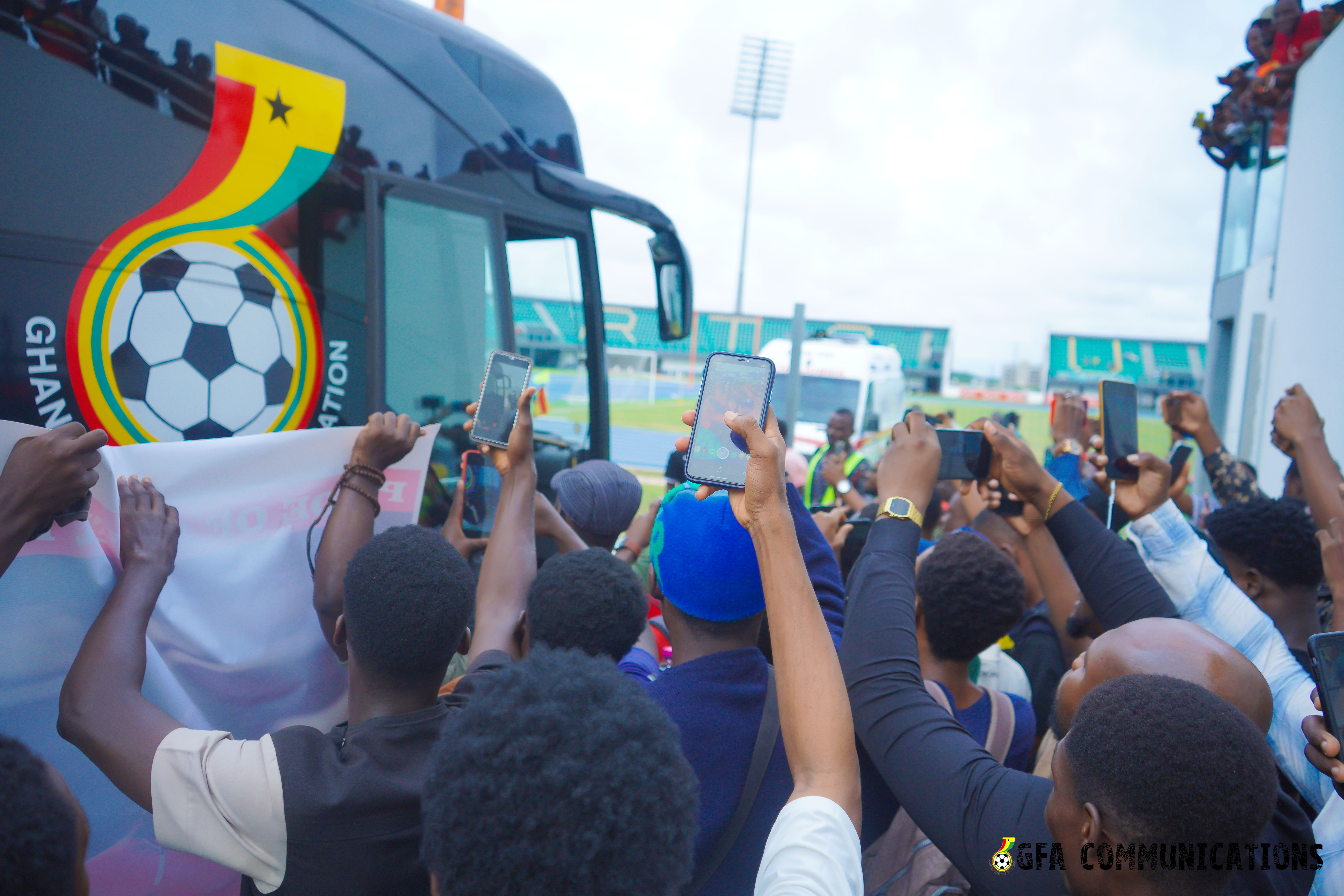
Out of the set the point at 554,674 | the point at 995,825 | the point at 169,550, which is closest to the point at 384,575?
the point at 169,550

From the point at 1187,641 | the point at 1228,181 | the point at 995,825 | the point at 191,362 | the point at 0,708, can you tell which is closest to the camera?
the point at 995,825

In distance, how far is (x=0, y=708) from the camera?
171 cm

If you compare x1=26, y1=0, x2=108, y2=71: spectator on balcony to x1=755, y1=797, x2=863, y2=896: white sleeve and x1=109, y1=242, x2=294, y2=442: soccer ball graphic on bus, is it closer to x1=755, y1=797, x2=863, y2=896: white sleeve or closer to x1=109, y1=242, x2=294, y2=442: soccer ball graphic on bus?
x1=109, y1=242, x2=294, y2=442: soccer ball graphic on bus

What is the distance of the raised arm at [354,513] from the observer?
218cm

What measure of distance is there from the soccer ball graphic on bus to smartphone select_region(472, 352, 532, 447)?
100 cm

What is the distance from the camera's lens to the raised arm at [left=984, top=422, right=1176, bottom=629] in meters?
2.04

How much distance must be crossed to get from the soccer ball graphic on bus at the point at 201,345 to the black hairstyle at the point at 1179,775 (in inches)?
112

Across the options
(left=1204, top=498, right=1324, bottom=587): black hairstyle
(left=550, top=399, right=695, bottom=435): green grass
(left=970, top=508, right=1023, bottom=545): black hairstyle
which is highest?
(left=1204, top=498, right=1324, bottom=587): black hairstyle

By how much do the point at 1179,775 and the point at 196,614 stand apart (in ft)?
6.87

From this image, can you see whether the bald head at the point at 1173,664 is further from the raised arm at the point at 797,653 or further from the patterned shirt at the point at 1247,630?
the raised arm at the point at 797,653

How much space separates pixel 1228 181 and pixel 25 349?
15.7 meters

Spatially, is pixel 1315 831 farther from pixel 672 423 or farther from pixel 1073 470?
pixel 672 423

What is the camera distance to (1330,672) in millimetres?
1521

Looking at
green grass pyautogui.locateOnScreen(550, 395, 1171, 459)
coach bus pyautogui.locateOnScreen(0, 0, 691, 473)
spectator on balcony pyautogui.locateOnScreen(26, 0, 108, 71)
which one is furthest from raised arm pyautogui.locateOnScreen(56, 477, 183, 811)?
green grass pyautogui.locateOnScreen(550, 395, 1171, 459)
